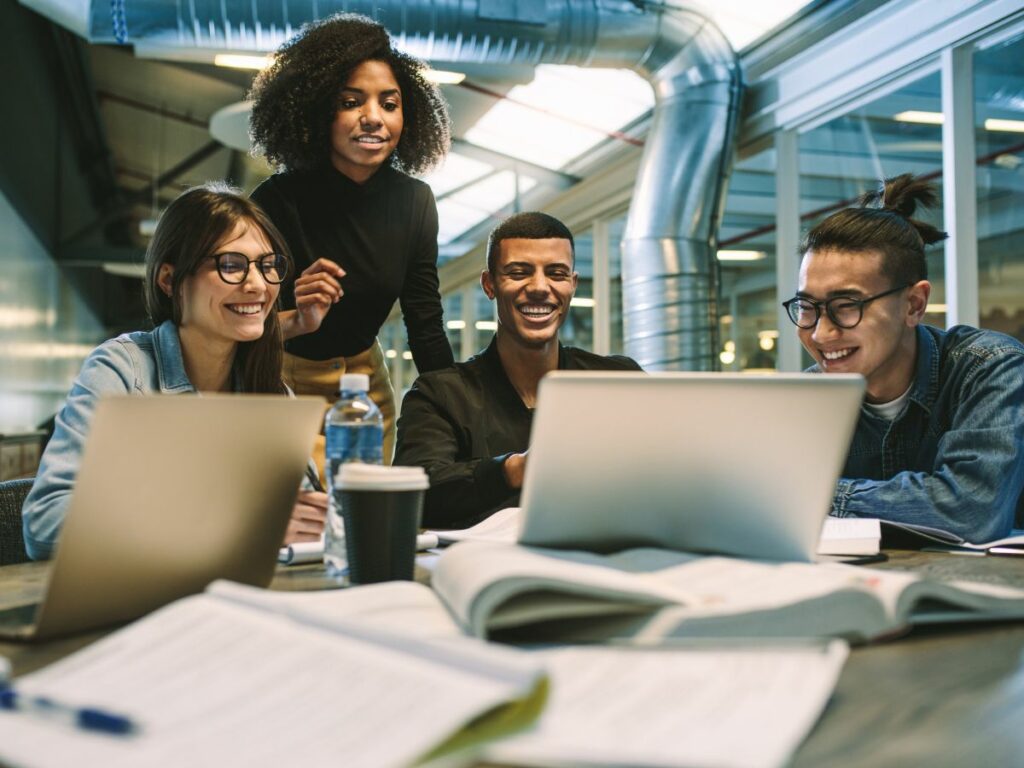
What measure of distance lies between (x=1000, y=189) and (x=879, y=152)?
79 cm

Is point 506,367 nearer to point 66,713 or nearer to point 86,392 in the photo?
point 86,392

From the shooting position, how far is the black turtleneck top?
7.32 ft

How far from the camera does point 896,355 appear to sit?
66.4 inches

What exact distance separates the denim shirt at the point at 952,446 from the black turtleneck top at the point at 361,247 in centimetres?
100

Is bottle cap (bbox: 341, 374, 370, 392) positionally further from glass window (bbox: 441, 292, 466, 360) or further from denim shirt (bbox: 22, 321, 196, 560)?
glass window (bbox: 441, 292, 466, 360)

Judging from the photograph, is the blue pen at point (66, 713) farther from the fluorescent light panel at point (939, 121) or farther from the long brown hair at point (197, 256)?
the fluorescent light panel at point (939, 121)

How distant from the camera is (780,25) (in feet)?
13.9

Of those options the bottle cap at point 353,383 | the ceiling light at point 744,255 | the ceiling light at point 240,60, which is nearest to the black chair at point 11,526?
the bottle cap at point 353,383

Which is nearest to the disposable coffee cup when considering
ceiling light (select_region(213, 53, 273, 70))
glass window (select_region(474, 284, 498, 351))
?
ceiling light (select_region(213, 53, 273, 70))

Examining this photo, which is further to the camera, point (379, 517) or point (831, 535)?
point (831, 535)

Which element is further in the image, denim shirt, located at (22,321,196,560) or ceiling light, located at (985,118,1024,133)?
ceiling light, located at (985,118,1024,133)

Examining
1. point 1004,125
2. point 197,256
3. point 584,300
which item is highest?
point 1004,125

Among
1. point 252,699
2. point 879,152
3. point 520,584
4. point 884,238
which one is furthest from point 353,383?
point 879,152

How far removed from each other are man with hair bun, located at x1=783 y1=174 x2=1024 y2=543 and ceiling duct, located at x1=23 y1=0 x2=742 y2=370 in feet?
7.79
